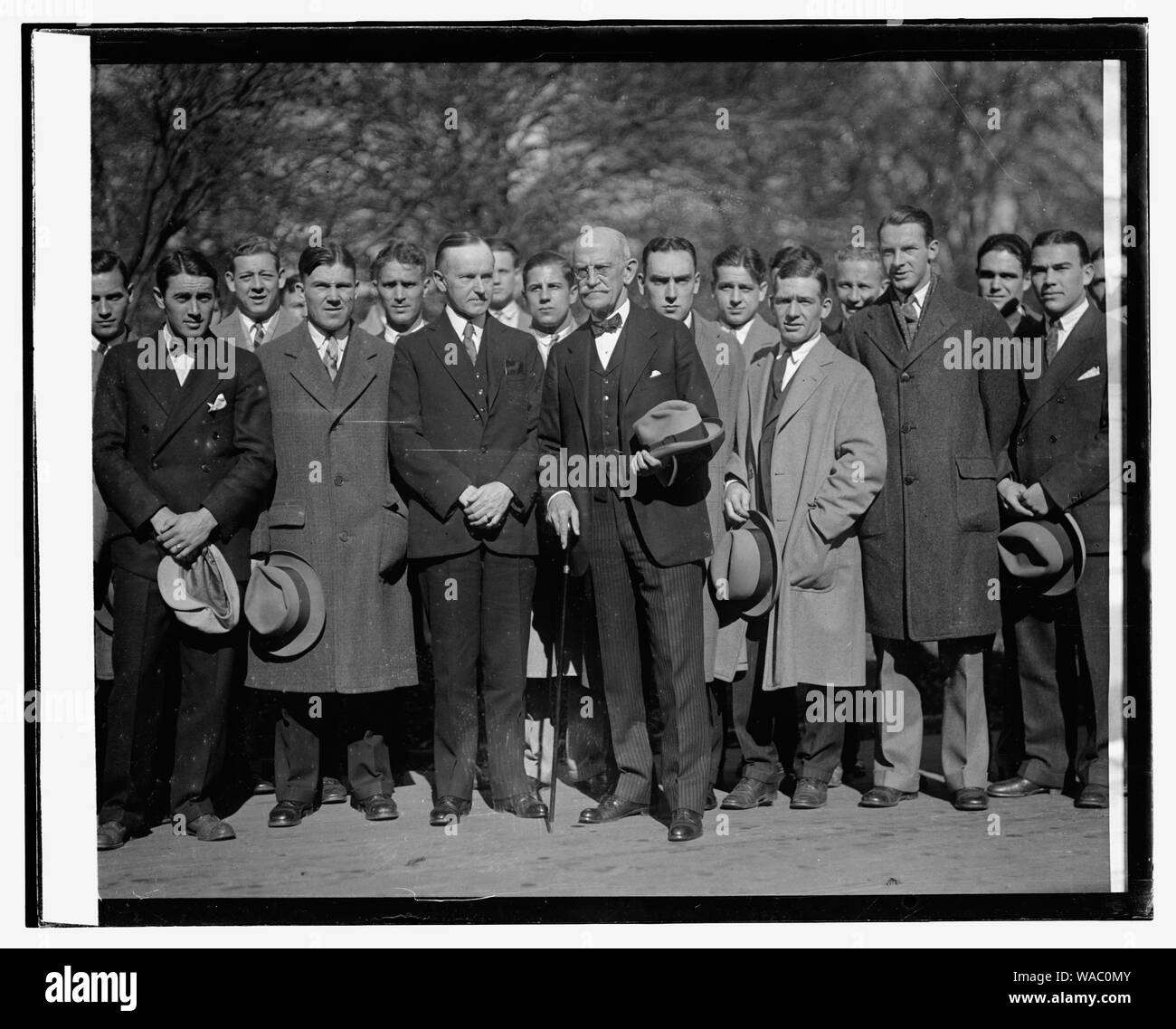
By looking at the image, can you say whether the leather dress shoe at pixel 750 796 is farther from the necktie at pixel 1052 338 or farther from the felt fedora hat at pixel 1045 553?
the necktie at pixel 1052 338

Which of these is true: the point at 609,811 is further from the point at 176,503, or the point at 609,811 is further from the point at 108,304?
the point at 108,304

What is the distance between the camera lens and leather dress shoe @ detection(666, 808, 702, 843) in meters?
8.67

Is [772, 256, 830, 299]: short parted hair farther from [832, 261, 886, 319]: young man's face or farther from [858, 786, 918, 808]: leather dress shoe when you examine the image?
[858, 786, 918, 808]: leather dress shoe

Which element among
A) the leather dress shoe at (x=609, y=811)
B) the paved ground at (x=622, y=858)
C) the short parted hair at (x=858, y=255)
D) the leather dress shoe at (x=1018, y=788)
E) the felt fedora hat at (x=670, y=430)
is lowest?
the paved ground at (x=622, y=858)

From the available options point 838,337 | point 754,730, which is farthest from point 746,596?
→ point 838,337

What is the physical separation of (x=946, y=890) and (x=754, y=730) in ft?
3.39

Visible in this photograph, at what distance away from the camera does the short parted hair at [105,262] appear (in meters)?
Result: 8.74

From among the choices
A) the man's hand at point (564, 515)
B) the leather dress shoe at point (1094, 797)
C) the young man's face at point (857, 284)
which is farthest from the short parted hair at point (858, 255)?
the leather dress shoe at point (1094, 797)

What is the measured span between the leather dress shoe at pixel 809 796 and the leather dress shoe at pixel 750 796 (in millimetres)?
109

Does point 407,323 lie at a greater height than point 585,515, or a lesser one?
greater

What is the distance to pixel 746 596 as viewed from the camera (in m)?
8.87

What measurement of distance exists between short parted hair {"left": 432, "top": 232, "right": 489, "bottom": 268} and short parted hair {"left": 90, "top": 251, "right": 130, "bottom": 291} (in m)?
1.30

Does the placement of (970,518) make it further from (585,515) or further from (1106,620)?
(585,515)

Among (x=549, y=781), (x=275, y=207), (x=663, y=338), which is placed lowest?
(x=549, y=781)
